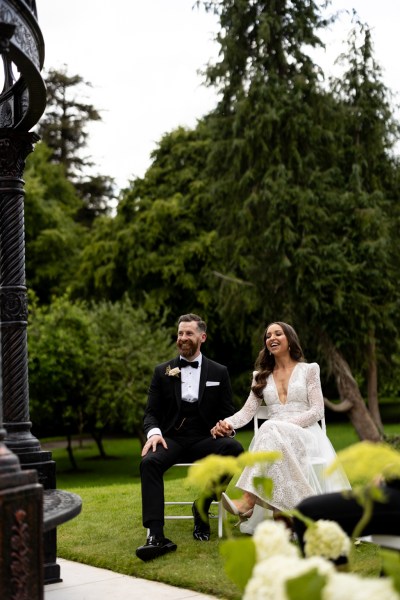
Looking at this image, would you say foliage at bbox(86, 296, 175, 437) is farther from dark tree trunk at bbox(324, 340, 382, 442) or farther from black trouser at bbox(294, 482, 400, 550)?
black trouser at bbox(294, 482, 400, 550)

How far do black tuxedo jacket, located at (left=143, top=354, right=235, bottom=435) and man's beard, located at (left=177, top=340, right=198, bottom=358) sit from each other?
0.43 feet

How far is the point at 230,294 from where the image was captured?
21047 millimetres

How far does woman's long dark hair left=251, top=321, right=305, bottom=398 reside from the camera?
22.6 feet


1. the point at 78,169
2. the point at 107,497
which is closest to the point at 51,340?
the point at 107,497

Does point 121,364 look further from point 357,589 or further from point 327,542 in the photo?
point 357,589

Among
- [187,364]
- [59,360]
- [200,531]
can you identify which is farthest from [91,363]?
[200,531]

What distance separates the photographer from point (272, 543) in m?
1.89

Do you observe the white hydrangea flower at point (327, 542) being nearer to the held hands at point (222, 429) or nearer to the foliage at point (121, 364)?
the held hands at point (222, 429)

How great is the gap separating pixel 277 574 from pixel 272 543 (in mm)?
199

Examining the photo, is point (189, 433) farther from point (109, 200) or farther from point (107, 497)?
point (109, 200)

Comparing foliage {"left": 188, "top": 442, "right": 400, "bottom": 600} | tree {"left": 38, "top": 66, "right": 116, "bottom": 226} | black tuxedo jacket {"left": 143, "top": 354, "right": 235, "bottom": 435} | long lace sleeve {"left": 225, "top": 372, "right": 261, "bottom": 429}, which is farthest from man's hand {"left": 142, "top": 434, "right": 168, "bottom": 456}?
tree {"left": 38, "top": 66, "right": 116, "bottom": 226}

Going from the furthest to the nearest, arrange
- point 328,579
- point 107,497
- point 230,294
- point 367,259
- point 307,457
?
point 230,294 < point 367,259 < point 107,497 < point 307,457 < point 328,579

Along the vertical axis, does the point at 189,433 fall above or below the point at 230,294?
below

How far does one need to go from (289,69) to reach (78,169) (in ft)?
73.9
